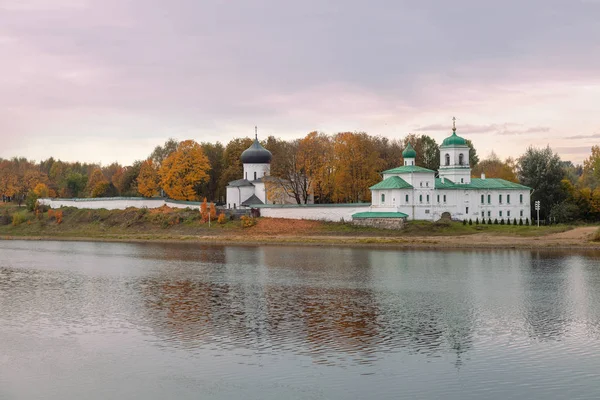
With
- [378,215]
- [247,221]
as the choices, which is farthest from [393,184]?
[247,221]

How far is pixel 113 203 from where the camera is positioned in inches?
2995

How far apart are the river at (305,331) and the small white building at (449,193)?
18.3 meters

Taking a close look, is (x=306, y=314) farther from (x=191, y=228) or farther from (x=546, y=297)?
(x=191, y=228)

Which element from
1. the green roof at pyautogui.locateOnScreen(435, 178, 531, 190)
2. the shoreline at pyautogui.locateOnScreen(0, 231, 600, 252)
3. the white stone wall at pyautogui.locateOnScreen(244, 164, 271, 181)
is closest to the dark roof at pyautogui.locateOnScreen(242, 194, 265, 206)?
the white stone wall at pyautogui.locateOnScreen(244, 164, 271, 181)

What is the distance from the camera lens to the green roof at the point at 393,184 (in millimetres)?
60125

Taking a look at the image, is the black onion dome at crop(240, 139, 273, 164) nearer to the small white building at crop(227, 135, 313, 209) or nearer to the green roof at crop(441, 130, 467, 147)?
the small white building at crop(227, 135, 313, 209)

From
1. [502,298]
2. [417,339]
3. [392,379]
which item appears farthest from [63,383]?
[502,298]

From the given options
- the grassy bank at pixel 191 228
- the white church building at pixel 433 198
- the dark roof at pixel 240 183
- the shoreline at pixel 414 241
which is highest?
the dark roof at pixel 240 183

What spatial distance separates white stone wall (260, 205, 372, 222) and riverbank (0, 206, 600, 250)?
786 millimetres

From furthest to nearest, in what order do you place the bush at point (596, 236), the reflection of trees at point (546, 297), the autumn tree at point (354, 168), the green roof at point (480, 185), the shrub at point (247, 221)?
the autumn tree at point (354, 168)
the shrub at point (247, 221)
the green roof at point (480, 185)
the bush at point (596, 236)
the reflection of trees at point (546, 297)

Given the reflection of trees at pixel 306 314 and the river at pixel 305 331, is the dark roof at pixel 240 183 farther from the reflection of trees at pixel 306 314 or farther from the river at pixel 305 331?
the reflection of trees at pixel 306 314

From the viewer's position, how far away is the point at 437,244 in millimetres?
52906

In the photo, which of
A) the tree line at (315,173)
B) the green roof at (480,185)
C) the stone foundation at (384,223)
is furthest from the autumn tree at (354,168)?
the stone foundation at (384,223)

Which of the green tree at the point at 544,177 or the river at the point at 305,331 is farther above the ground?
the green tree at the point at 544,177
